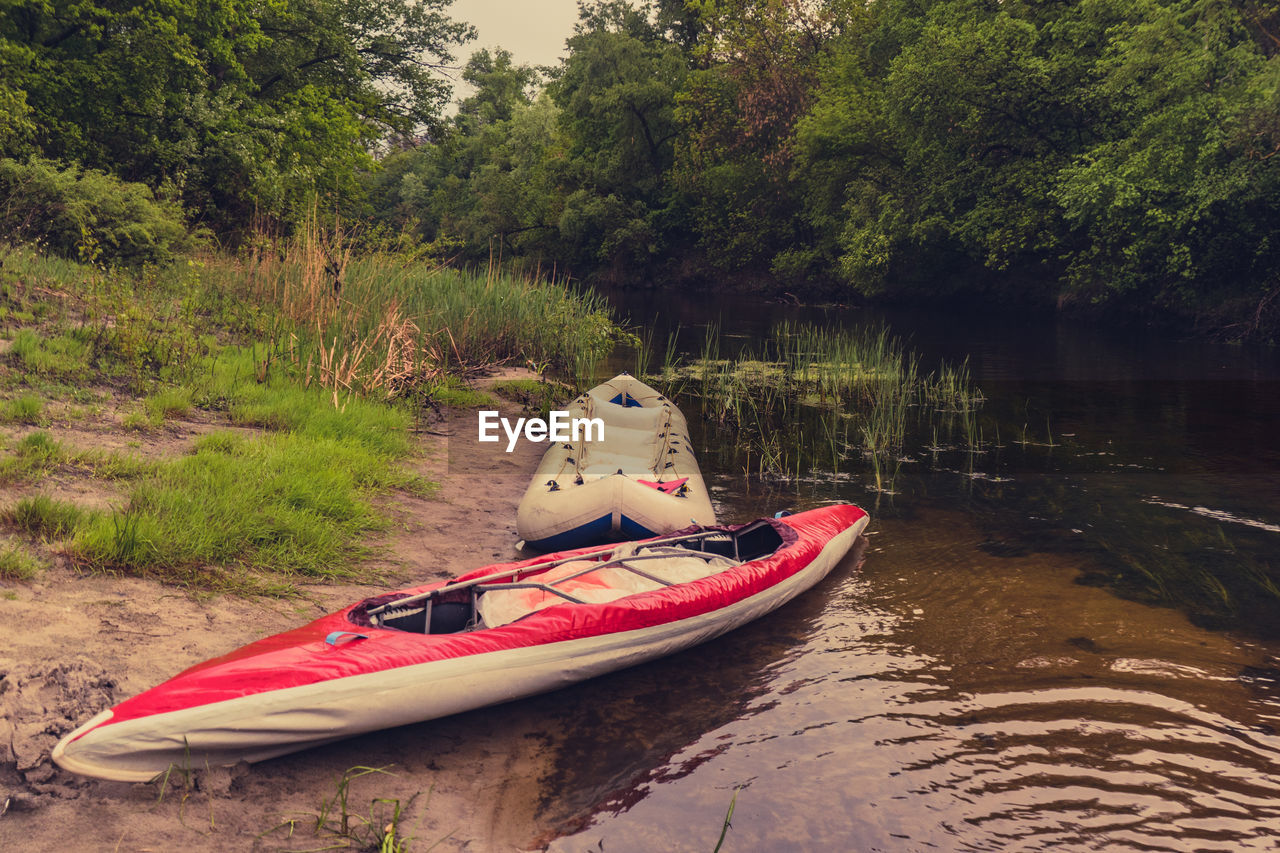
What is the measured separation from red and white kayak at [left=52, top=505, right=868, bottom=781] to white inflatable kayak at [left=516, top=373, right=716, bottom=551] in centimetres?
46

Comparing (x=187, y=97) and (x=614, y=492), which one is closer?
(x=614, y=492)

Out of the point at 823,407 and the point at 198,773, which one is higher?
the point at 823,407

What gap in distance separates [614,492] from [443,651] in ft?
7.75

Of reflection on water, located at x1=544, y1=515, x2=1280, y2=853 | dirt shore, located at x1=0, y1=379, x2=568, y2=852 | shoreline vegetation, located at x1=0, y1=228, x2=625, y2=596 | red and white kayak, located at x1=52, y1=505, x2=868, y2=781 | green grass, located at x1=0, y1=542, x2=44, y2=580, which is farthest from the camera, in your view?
shoreline vegetation, located at x1=0, y1=228, x2=625, y2=596

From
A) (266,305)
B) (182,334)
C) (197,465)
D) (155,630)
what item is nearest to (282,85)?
(266,305)

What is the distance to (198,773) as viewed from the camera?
2914mm

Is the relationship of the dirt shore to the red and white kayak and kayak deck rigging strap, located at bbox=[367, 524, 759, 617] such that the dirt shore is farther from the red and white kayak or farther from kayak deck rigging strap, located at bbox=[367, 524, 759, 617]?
kayak deck rigging strap, located at bbox=[367, 524, 759, 617]

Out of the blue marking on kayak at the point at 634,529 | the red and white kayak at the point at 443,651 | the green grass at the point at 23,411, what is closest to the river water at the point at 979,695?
the red and white kayak at the point at 443,651

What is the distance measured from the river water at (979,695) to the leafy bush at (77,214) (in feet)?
29.9

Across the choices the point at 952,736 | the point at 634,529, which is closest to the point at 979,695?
the point at 952,736

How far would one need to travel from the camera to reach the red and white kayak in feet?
9.43

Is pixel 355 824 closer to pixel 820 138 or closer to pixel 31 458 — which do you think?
pixel 31 458

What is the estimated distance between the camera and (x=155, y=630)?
12.0ft

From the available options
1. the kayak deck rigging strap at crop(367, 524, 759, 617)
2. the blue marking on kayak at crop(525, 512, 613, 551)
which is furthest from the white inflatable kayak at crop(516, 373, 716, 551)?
the kayak deck rigging strap at crop(367, 524, 759, 617)
